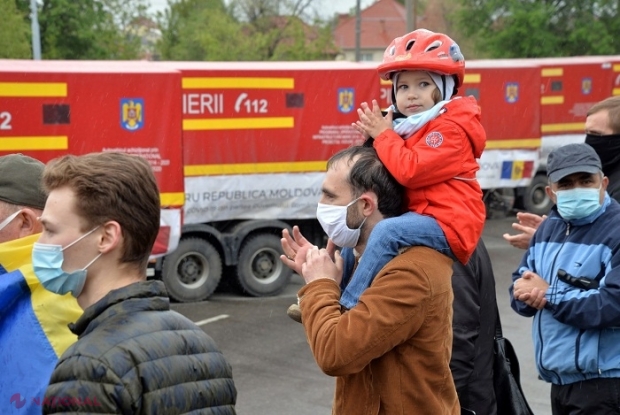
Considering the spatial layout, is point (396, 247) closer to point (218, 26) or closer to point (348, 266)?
point (348, 266)

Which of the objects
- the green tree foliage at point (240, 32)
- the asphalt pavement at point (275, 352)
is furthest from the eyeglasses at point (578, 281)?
the green tree foliage at point (240, 32)

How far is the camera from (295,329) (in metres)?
11.7

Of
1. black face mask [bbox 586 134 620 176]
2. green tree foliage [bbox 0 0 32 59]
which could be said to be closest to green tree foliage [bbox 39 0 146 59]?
green tree foliage [bbox 0 0 32 59]

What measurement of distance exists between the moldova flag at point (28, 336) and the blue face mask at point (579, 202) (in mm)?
2252

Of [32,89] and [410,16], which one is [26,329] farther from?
[410,16]

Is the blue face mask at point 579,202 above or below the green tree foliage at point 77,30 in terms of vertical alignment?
below

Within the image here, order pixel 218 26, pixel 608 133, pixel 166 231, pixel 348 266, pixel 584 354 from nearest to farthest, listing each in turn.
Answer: pixel 348 266 → pixel 584 354 → pixel 608 133 → pixel 166 231 → pixel 218 26

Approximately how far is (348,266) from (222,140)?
1028 centimetres

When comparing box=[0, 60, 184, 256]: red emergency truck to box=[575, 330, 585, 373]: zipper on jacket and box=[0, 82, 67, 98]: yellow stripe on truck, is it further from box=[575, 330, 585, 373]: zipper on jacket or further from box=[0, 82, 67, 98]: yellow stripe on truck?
box=[575, 330, 585, 373]: zipper on jacket

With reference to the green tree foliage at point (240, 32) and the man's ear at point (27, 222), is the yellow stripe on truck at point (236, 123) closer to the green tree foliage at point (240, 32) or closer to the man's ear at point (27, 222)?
the man's ear at point (27, 222)

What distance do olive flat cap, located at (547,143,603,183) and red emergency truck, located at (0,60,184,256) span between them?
8.15 m

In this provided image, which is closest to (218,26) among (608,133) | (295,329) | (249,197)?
(249,197)

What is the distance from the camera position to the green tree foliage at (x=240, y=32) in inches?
1495

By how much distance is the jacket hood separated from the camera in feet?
10.2
